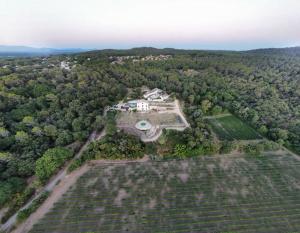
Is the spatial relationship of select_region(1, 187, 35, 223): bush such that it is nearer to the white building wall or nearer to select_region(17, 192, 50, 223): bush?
select_region(17, 192, 50, 223): bush

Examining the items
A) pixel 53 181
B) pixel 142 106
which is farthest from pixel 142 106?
pixel 53 181

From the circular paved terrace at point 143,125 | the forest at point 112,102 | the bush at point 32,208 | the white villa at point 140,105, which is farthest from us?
the white villa at point 140,105

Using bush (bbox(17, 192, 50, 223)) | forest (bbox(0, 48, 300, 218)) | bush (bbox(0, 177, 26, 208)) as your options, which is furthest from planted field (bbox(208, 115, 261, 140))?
bush (bbox(0, 177, 26, 208))

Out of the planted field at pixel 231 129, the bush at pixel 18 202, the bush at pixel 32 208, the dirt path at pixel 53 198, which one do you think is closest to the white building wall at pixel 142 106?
the planted field at pixel 231 129

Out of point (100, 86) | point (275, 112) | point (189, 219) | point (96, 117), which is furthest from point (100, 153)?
point (275, 112)

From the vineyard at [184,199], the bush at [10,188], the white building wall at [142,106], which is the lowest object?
the vineyard at [184,199]

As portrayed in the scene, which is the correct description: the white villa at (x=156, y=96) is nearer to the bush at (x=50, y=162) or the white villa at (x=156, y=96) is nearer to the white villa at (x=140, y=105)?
the white villa at (x=140, y=105)

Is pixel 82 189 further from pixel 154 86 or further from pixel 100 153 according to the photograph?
pixel 154 86
